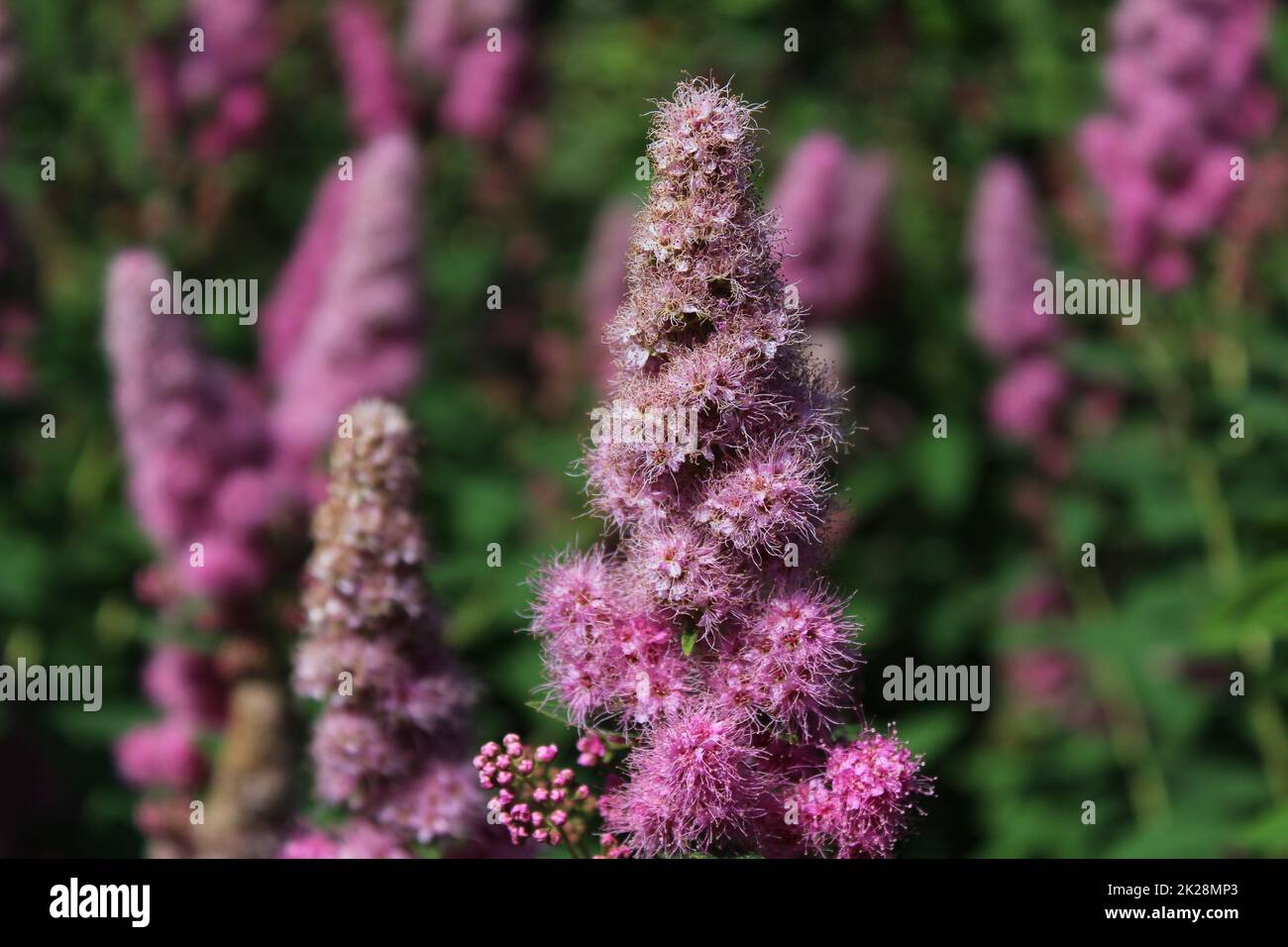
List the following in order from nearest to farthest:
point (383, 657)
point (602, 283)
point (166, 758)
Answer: point (383, 657), point (166, 758), point (602, 283)

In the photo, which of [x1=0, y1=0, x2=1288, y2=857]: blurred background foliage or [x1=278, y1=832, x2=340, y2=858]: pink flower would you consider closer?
[x1=278, y1=832, x2=340, y2=858]: pink flower

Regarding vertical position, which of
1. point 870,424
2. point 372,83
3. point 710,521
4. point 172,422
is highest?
point 372,83

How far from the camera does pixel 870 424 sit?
19.8ft

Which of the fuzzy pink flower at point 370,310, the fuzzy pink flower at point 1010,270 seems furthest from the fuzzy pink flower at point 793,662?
the fuzzy pink flower at point 1010,270

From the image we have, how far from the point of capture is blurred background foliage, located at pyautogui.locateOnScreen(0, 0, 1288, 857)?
4934 millimetres

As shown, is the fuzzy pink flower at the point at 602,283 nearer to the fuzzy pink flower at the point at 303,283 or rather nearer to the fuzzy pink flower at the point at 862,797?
the fuzzy pink flower at the point at 303,283

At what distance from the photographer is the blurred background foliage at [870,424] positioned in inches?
194

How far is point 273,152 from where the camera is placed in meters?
6.61

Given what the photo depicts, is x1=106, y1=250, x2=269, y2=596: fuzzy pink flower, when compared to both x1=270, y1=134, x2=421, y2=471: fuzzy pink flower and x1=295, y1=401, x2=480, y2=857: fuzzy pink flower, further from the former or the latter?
x1=295, y1=401, x2=480, y2=857: fuzzy pink flower

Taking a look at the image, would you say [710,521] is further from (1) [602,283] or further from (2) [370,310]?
(1) [602,283]

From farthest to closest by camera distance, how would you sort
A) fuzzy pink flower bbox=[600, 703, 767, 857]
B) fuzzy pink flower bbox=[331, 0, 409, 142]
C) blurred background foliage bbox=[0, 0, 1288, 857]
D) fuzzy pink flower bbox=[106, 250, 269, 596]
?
fuzzy pink flower bbox=[331, 0, 409, 142], blurred background foliage bbox=[0, 0, 1288, 857], fuzzy pink flower bbox=[106, 250, 269, 596], fuzzy pink flower bbox=[600, 703, 767, 857]

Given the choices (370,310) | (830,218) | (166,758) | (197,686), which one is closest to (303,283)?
(370,310)

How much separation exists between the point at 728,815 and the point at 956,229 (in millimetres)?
5261

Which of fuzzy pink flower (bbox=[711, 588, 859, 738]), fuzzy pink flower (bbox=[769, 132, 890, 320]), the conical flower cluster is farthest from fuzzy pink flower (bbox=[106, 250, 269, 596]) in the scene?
fuzzy pink flower (bbox=[711, 588, 859, 738])
